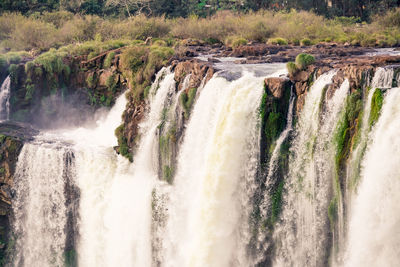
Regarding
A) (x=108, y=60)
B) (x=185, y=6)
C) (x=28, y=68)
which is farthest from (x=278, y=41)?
(x=185, y=6)

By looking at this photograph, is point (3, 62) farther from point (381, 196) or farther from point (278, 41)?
point (381, 196)

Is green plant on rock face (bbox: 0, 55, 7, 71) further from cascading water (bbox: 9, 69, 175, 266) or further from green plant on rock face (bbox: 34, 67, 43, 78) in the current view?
cascading water (bbox: 9, 69, 175, 266)

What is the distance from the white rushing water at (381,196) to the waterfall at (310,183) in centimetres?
120

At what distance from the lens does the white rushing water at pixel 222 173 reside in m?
15.7

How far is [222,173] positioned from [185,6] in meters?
26.2

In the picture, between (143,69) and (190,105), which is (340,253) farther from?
(143,69)

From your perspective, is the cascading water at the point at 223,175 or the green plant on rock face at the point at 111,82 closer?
the cascading water at the point at 223,175

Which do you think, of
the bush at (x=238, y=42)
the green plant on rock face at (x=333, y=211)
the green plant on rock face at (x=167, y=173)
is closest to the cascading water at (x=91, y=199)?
the green plant on rock face at (x=167, y=173)

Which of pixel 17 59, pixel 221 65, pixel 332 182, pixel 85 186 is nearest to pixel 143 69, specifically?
pixel 221 65

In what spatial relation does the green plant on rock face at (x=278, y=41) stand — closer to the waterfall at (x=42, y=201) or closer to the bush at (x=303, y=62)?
the bush at (x=303, y=62)

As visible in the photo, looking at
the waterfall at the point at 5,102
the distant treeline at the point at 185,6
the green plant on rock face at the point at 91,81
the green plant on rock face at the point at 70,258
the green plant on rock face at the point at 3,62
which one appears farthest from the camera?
the distant treeline at the point at 185,6

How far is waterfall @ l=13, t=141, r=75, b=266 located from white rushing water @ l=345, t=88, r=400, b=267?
407 inches

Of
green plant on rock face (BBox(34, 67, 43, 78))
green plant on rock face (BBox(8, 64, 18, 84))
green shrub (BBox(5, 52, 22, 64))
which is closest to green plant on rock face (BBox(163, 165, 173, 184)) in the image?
green plant on rock face (BBox(34, 67, 43, 78))

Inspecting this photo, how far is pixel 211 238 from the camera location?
632 inches
